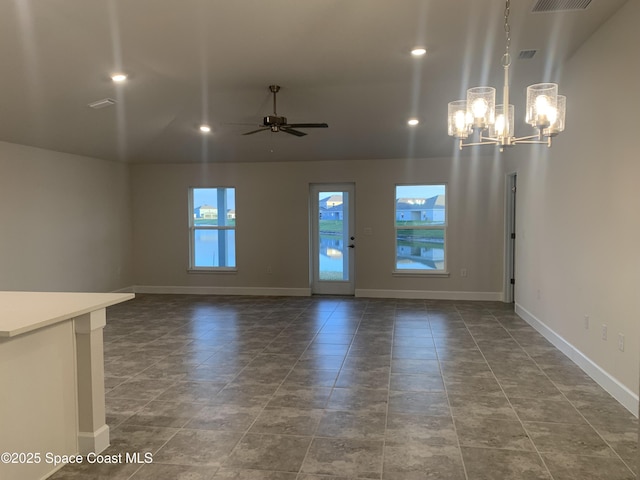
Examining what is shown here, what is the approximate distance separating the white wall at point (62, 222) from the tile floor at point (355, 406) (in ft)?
5.28

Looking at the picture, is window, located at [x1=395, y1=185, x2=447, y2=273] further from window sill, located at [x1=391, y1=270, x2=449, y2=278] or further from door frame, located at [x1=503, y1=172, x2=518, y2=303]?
door frame, located at [x1=503, y1=172, x2=518, y2=303]

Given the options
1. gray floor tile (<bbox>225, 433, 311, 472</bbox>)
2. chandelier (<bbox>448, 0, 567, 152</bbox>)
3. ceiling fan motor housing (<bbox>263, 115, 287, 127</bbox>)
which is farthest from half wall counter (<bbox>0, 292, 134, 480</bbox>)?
ceiling fan motor housing (<bbox>263, 115, 287, 127</bbox>)

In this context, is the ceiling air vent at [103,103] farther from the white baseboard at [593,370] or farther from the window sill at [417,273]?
the white baseboard at [593,370]

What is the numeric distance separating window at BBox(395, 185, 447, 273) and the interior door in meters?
0.85

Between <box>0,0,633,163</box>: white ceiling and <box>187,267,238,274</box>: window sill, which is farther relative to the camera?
<box>187,267,238,274</box>: window sill

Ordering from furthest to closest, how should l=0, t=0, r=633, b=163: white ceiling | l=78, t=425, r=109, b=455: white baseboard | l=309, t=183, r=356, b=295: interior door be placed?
l=309, t=183, r=356, b=295: interior door → l=0, t=0, r=633, b=163: white ceiling → l=78, t=425, r=109, b=455: white baseboard

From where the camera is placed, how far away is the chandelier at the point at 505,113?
2650 millimetres

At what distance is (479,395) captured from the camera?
11.1 feet

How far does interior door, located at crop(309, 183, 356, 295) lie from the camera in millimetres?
7898

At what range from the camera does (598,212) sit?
11.9ft

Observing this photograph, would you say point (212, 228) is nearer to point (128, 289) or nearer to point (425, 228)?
point (128, 289)

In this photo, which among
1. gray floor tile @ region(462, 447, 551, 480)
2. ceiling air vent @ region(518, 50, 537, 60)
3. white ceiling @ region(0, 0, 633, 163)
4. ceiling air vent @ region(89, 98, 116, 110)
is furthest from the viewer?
ceiling air vent @ region(89, 98, 116, 110)

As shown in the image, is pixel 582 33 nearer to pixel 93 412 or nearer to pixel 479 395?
pixel 479 395

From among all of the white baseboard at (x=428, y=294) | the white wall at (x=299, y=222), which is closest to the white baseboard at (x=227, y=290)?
the white wall at (x=299, y=222)
